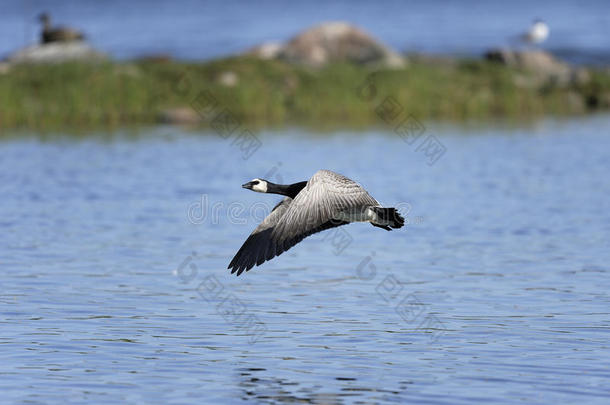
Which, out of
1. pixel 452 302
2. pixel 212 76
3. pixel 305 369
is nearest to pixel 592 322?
pixel 452 302

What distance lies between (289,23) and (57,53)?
1533 inches

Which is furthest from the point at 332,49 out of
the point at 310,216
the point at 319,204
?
the point at 310,216

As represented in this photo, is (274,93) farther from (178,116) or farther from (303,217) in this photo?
(303,217)

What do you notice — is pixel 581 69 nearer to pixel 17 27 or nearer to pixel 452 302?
pixel 452 302

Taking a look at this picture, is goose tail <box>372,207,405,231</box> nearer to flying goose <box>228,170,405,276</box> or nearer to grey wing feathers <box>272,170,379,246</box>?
flying goose <box>228,170,405,276</box>

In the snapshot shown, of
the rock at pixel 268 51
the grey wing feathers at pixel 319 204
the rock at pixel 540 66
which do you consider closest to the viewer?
the grey wing feathers at pixel 319 204

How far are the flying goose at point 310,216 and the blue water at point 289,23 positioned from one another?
44.1 metres

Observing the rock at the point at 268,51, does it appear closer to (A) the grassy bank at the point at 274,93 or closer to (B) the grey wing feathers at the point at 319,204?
(A) the grassy bank at the point at 274,93

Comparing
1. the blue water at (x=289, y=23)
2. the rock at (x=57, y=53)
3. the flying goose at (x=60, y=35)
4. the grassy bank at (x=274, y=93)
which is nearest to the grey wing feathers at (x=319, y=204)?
the grassy bank at (x=274, y=93)

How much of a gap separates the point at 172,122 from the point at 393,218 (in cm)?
2411

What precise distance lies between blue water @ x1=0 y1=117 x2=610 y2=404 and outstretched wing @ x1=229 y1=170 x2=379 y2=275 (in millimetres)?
822

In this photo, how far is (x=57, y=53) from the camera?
3794cm

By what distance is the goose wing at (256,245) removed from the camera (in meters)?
10.3

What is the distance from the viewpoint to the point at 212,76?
36.9 m
